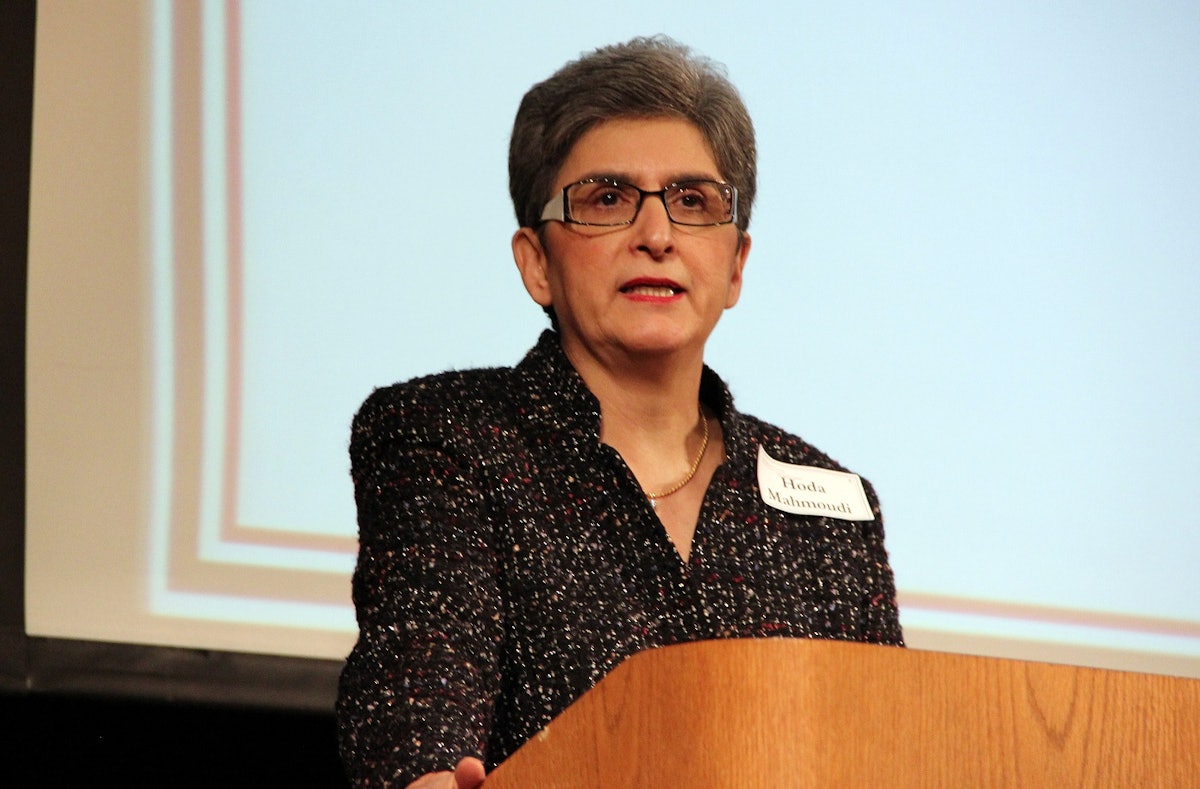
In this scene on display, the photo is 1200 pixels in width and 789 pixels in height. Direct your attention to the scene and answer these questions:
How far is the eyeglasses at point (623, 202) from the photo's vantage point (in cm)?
191

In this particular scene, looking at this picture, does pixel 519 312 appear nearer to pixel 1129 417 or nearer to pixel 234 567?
pixel 234 567

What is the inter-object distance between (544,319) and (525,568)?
3.65 ft

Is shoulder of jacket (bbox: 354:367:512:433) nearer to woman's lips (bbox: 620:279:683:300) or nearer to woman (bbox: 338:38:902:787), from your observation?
woman (bbox: 338:38:902:787)

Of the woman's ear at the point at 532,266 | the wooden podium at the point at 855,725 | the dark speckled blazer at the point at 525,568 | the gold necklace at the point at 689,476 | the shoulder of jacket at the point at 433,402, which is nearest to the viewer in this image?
the wooden podium at the point at 855,725

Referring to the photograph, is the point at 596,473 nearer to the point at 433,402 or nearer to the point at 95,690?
the point at 433,402

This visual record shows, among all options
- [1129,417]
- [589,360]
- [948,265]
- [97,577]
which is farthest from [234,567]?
[1129,417]

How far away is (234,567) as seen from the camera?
8.43ft

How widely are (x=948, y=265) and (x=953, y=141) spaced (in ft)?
0.84

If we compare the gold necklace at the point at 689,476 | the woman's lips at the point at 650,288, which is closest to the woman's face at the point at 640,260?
the woman's lips at the point at 650,288

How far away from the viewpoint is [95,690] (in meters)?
2.60

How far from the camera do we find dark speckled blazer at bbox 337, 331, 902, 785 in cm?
148

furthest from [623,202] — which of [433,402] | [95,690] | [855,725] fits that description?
[95,690]

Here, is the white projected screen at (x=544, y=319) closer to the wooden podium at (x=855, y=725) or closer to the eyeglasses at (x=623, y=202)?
the eyeglasses at (x=623, y=202)

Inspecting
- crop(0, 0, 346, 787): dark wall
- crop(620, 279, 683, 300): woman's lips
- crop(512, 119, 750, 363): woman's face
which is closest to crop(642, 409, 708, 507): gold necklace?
crop(512, 119, 750, 363): woman's face
